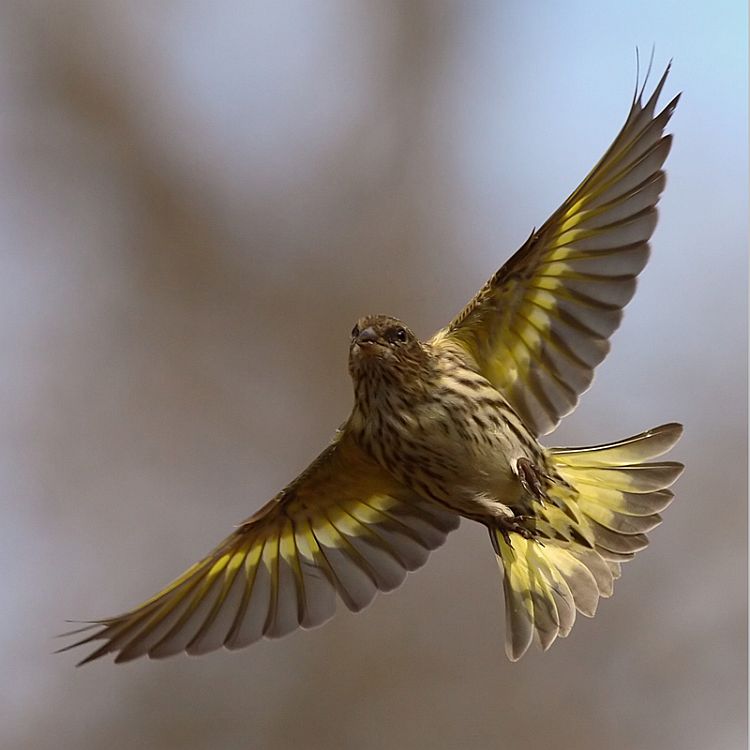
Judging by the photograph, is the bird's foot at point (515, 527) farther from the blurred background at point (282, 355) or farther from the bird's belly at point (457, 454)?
the blurred background at point (282, 355)

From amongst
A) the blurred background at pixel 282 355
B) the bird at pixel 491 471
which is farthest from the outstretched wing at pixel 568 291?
the blurred background at pixel 282 355

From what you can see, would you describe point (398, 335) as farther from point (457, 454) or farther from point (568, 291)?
point (568, 291)

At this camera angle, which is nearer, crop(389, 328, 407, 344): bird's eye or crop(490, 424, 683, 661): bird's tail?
crop(389, 328, 407, 344): bird's eye

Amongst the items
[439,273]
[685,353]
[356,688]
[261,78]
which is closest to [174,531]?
[356,688]

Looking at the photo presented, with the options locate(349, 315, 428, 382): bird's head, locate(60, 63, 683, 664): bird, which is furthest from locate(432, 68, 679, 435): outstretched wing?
locate(349, 315, 428, 382): bird's head

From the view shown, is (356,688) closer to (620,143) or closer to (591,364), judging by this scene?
(591,364)

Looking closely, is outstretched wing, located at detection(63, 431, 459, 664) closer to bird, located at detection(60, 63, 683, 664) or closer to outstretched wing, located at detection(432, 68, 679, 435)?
bird, located at detection(60, 63, 683, 664)

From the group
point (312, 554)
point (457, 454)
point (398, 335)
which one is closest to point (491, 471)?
point (457, 454)
